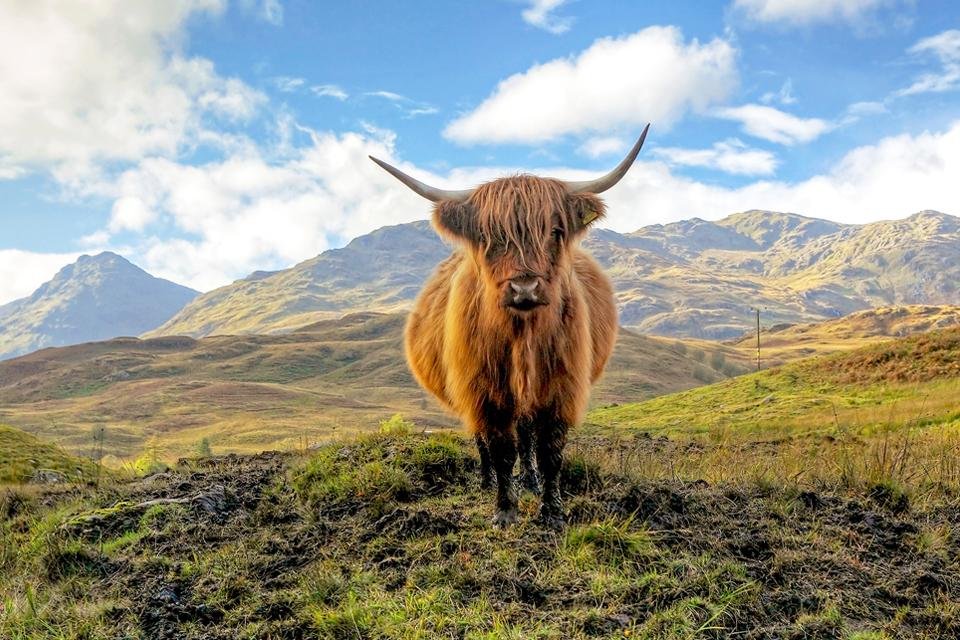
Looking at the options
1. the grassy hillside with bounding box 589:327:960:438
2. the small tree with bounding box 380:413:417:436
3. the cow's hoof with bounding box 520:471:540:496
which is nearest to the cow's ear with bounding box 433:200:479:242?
the cow's hoof with bounding box 520:471:540:496

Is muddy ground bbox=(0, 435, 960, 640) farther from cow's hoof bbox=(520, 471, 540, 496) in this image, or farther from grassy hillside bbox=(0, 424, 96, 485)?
grassy hillside bbox=(0, 424, 96, 485)

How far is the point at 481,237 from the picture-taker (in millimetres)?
5121

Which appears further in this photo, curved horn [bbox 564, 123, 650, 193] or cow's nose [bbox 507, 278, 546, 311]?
curved horn [bbox 564, 123, 650, 193]

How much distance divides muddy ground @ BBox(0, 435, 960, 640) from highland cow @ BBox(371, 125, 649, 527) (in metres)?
0.66

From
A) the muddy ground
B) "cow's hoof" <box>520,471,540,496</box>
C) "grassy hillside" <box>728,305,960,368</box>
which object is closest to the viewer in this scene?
the muddy ground

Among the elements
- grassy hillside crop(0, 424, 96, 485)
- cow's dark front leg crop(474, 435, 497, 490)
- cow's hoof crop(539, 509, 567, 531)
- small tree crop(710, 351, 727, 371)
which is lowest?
small tree crop(710, 351, 727, 371)

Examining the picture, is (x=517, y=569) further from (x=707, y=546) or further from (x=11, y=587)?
(x=11, y=587)

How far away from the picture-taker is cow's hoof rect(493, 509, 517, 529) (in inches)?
202

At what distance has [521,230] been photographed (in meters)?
4.93

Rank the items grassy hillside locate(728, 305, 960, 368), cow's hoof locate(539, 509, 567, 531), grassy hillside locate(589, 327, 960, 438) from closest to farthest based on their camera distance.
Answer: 1. cow's hoof locate(539, 509, 567, 531)
2. grassy hillside locate(589, 327, 960, 438)
3. grassy hillside locate(728, 305, 960, 368)

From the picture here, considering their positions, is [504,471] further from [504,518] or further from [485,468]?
[485,468]

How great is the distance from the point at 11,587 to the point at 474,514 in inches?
134

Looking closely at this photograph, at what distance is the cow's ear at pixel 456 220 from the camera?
5.21 metres

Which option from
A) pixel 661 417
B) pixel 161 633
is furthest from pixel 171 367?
pixel 161 633
